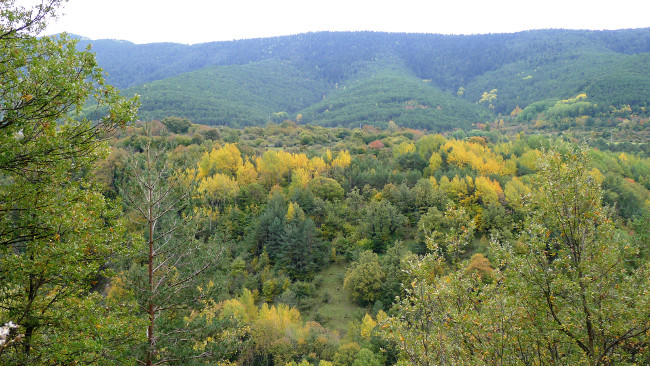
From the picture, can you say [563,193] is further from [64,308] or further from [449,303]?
[64,308]

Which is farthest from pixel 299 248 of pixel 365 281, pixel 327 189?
pixel 327 189

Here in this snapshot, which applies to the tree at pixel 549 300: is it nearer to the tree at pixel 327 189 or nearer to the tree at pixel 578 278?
the tree at pixel 578 278

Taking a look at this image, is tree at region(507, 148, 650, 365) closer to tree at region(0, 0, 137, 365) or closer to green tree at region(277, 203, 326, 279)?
tree at region(0, 0, 137, 365)

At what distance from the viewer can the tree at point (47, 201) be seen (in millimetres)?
6277

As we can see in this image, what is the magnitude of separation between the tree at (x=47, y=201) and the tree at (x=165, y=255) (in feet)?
9.96

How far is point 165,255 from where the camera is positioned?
38.4 feet

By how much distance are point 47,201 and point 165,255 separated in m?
5.45

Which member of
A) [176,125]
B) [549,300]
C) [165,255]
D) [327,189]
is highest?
[549,300]

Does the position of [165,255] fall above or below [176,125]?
above

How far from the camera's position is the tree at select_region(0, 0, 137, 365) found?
6.28 meters

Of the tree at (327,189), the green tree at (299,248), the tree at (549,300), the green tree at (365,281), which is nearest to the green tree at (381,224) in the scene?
the green tree at (299,248)

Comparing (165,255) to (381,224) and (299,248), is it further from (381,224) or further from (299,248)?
(381,224)

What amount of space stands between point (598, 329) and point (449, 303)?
2717 mm

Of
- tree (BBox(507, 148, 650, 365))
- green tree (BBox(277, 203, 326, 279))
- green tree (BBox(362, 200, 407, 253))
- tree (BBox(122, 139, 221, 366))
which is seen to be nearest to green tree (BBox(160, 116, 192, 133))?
green tree (BBox(277, 203, 326, 279))
